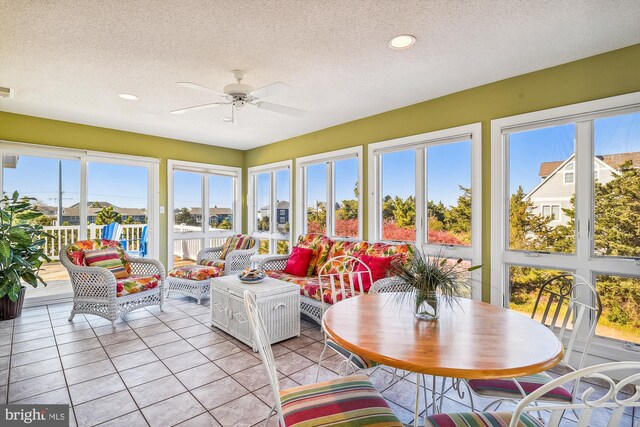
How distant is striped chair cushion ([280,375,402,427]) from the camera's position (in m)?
1.28

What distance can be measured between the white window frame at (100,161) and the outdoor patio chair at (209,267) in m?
0.99

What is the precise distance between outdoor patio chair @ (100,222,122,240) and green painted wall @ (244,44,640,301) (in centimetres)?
386

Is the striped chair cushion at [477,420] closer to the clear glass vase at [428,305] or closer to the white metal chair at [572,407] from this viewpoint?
the white metal chair at [572,407]

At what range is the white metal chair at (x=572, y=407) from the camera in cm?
82

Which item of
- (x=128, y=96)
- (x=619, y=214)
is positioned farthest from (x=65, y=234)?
(x=619, y=214)

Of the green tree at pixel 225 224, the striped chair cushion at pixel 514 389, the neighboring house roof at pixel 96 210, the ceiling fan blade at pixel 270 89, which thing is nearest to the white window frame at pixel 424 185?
the striped chair cushion at pixel 514 389

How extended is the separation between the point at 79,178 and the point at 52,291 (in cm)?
169

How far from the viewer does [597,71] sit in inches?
103

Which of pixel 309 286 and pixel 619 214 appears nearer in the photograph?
pixel 619 214

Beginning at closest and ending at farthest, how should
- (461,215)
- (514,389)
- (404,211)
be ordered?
(514,389)
(461,215)
(404,211)

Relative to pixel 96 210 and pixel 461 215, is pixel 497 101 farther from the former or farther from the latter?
pixel 96 210

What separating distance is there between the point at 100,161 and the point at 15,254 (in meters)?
1.76

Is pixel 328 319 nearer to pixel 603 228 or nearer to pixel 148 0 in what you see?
pixel 148 0

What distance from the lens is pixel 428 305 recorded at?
1.69m
